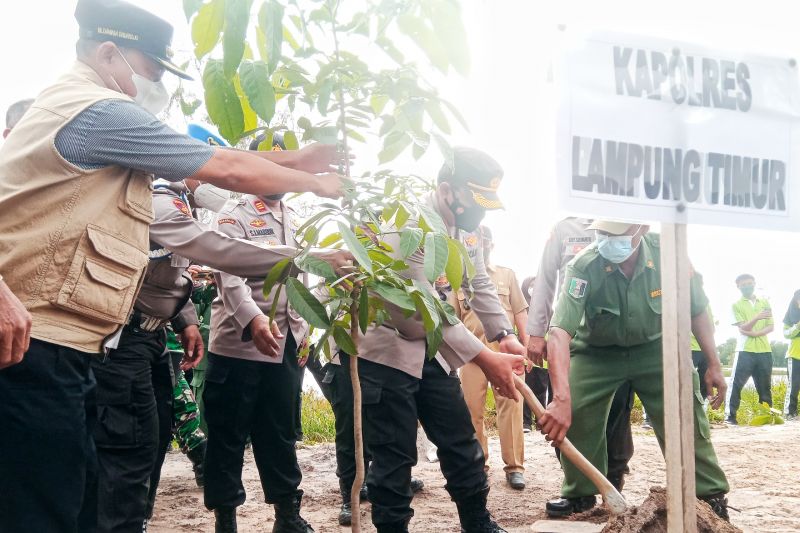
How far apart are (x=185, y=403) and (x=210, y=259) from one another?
1234mm

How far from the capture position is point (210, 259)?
117 inches

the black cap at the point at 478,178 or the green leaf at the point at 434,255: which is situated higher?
the black cap at the point at 478,178

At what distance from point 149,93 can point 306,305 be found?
850 millimetres

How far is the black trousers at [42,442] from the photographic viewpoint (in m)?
1.87

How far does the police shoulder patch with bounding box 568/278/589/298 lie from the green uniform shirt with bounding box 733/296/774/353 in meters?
7.54

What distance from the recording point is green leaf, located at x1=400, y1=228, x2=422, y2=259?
220 centimetres

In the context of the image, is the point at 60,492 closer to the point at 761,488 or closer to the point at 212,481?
the point at 212,481

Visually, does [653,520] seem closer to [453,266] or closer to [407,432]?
[407,432]

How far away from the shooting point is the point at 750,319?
35.0 ft

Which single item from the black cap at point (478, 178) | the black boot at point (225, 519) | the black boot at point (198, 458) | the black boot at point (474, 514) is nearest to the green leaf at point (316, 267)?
the black cap at point (478, 178)

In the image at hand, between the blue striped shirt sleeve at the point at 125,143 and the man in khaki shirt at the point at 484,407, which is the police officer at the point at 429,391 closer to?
the blue striped shirt sleeve at the point at 125,143

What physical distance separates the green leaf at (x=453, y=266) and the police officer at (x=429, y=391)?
73 cm

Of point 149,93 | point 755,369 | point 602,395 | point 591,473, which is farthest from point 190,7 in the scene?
point 755,369

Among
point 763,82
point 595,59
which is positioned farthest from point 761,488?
point 595,59
